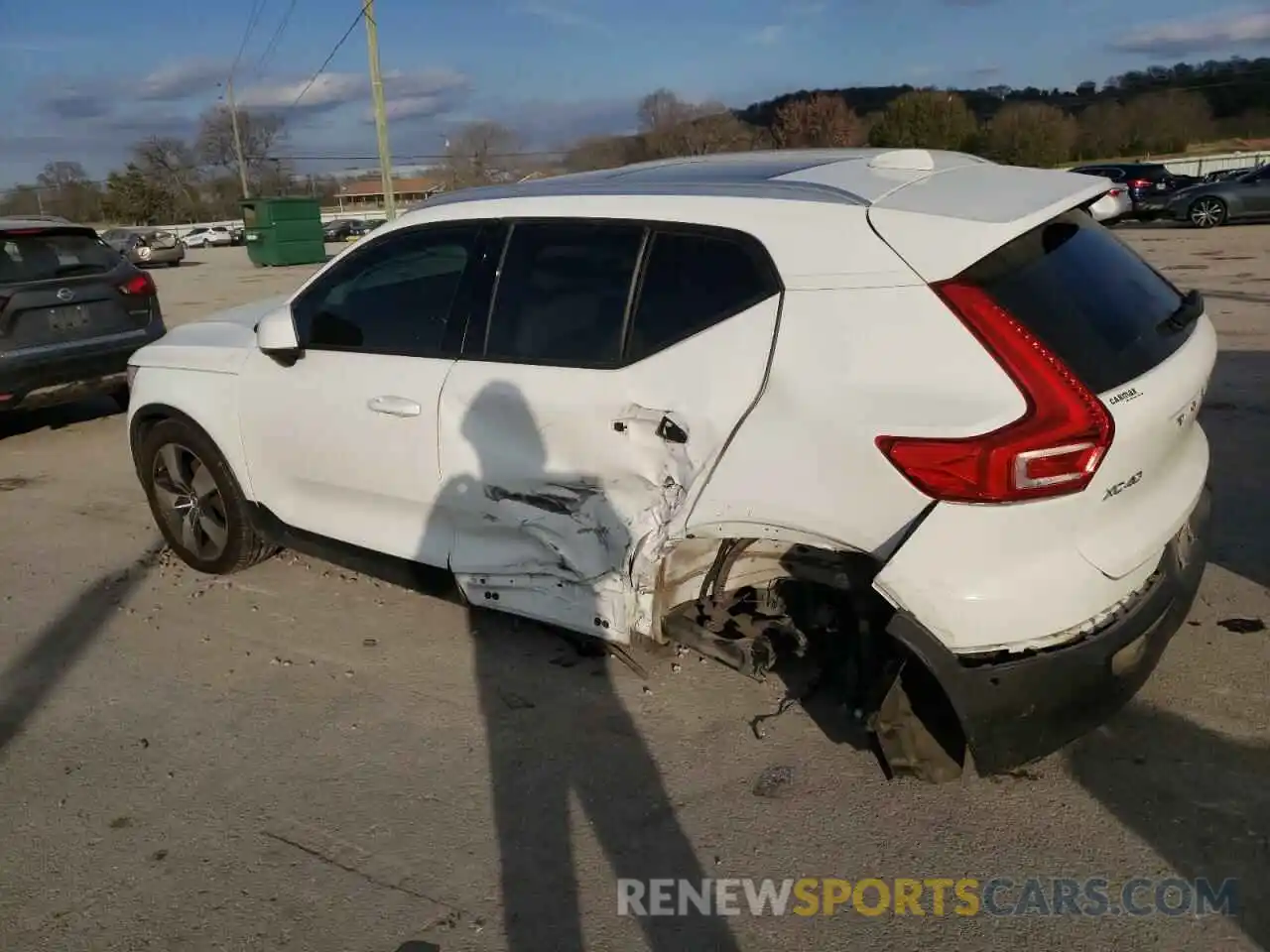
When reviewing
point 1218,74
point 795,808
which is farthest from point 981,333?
point 1218,74

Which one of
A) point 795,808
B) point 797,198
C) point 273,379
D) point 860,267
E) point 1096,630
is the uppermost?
point 797,198

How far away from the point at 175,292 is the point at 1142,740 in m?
22.4

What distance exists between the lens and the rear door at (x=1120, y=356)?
269 cm

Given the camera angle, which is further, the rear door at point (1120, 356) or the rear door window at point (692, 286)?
the rear door window at point (692, 286)

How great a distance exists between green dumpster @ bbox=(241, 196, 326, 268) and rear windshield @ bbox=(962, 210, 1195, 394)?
92.9 feet

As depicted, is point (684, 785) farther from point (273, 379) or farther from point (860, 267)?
point (273, 379)

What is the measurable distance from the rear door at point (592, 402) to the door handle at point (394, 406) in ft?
0.47

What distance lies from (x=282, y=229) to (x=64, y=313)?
22304 millimetres

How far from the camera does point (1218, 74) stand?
74.4 m

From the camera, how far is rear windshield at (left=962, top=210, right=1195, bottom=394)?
106 inches

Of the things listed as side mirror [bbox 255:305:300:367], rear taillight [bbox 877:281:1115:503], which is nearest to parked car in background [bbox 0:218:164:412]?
side mirror [bbox 255:305:300:367]

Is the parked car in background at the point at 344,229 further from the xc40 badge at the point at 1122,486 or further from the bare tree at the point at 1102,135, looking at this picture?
the xc40 badge at the point at 1122,486

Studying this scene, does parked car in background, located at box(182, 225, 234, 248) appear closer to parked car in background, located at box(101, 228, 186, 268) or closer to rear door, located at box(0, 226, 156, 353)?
parked car in background, located at box(101, 228, 186, 268)

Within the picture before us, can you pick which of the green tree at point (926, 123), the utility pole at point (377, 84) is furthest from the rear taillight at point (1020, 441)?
the green tree at point (926, 123)
